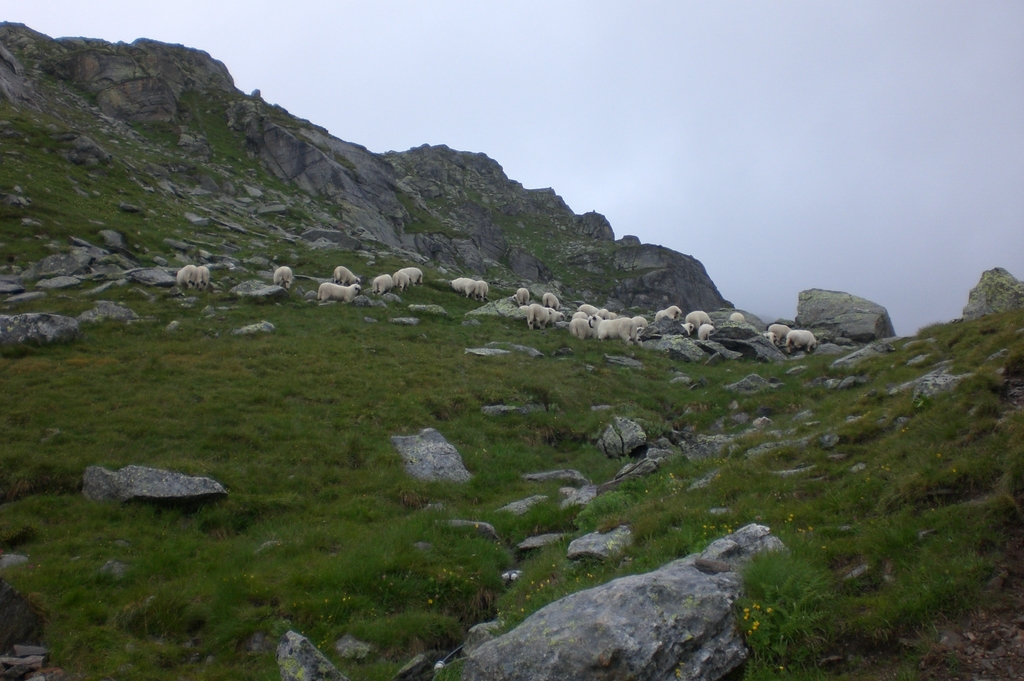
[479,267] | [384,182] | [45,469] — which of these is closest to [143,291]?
[45,469]

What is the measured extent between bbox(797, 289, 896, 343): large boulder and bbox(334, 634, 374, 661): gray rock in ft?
122

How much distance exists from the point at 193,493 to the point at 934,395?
48.3 ft

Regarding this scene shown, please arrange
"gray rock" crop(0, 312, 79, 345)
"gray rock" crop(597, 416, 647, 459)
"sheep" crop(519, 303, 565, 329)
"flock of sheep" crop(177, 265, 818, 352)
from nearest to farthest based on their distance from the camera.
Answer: "gray rock" crop(597, 416, 647, 459)
"gray rock" crop(0, 312, 79, 345)
"flock of sheep" crop(177, 265, 818, 352)
"sheep" crop(519, 303, 565, 329)

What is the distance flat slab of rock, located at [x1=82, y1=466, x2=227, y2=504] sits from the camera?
12.5m

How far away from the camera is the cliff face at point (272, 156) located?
61.4 meters

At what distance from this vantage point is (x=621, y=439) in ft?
59.3

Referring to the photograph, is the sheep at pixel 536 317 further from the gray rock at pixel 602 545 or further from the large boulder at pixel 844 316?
the gray rock at pixel 602 545

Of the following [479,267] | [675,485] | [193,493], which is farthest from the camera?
[479,267]

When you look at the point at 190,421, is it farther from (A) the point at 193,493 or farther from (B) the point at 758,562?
(B) the point at 758,562

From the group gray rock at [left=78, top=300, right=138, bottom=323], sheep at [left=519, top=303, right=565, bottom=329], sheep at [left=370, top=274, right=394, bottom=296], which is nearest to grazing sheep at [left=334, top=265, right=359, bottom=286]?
sheep at [left=370, top=274, right=394, bottom=296]

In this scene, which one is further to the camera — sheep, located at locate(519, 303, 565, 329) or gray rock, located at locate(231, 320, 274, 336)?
sheep, located at locate(519, 303, 565, 329)

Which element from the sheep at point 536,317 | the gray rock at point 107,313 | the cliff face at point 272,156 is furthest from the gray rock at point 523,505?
the cliff face at point 272,156

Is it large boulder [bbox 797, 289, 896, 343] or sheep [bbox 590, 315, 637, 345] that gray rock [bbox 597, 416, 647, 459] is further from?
large boulder [bbox 797, 289, 896, 343]

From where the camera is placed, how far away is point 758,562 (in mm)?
7289
